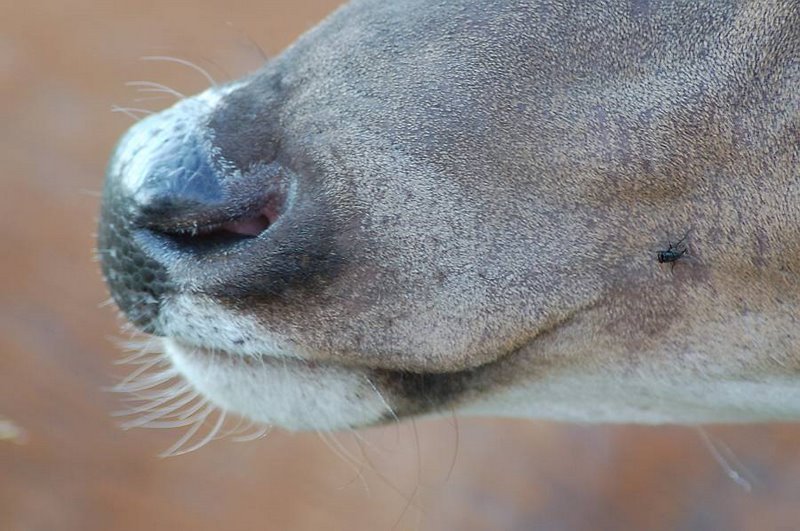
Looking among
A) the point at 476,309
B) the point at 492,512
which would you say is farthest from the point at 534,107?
the point at 492,512

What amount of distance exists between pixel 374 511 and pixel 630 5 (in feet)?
5.89

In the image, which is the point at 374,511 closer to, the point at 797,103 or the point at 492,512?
the point at 492,512

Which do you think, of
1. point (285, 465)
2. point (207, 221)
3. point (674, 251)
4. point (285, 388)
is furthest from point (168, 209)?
point (285, 465)

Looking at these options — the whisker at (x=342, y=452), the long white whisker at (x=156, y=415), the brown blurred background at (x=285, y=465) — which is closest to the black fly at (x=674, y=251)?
the whisker at (x=342, y=452)

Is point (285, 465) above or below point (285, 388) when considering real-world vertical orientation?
below

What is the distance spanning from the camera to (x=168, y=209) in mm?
1861

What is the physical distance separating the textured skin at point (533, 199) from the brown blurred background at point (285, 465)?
124 centimetres

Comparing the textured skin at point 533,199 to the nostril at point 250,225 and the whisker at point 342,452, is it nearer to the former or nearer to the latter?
the nostril at point 250,225

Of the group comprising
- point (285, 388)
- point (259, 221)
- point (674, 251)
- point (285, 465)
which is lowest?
point (285, 465)

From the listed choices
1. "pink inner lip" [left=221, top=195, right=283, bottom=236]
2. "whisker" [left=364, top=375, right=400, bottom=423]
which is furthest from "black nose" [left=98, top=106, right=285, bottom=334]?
"whisker" [left=364, top=375, right=400, bottom=423]

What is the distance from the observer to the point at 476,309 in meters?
1.82

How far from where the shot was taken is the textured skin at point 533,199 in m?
1.75

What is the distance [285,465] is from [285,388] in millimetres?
1437

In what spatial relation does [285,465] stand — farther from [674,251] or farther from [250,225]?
[674,251]
